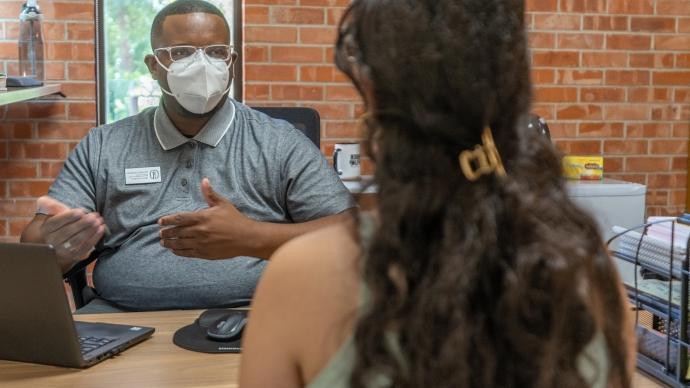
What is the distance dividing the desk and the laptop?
0.02 metres

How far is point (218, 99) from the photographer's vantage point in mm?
2188

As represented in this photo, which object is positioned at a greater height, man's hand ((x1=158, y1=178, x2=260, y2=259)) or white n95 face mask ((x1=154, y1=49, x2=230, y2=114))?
white n95 face mask ((x1=154, y1=49, x2=230, y2=114))

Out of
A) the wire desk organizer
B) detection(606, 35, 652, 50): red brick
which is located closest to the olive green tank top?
the wire desk organizer

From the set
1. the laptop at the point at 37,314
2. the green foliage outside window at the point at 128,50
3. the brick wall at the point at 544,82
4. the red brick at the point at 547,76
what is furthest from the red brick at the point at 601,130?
the laptop at the point at 37,314

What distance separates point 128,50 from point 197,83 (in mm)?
1295

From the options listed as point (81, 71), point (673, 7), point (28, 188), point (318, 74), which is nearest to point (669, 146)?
point (673, 7)

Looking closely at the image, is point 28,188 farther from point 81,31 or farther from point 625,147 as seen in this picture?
point 625,147

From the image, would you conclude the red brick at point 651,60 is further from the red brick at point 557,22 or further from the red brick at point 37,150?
the red brick at point 37,150

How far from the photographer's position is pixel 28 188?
321 centimetres

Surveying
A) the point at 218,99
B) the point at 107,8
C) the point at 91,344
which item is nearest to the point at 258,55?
the point at 107,8

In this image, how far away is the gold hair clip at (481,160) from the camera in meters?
0.76

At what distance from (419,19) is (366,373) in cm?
34

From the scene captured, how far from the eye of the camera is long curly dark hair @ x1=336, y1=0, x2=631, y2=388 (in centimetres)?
76

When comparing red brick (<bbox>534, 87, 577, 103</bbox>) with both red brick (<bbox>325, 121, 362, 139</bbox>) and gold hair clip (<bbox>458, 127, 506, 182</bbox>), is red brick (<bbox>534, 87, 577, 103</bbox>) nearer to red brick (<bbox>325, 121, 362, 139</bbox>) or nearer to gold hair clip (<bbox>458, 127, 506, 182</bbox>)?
red brick (<bbox>325, 121, 362, 139</bbox>)
